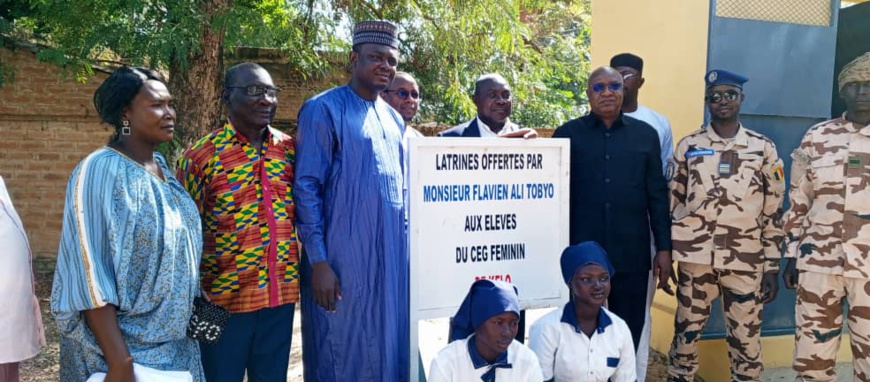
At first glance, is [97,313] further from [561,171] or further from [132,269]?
[561,171]

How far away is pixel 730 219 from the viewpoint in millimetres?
3795

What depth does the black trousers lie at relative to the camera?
369 centimetres

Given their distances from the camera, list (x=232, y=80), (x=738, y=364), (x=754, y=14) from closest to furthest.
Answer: (x=232, y=80), (x=738, y=364), (x=754, y=14)

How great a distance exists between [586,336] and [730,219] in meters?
1.32

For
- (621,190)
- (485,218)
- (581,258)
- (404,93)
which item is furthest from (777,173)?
(404,93)

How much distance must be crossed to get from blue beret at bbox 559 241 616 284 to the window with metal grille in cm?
253

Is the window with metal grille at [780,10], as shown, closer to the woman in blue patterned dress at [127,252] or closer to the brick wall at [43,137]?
the woman in blue patterned dress at [127,252]

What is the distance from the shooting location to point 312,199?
2854 millimetres

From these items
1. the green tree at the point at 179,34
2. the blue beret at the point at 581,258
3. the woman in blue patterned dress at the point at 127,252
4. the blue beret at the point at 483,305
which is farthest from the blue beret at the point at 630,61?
the woman in blue patterned dress at the point at 127,252

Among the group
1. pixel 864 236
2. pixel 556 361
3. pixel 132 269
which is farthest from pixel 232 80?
pixel 864 236

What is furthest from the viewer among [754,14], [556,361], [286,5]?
[286,5]

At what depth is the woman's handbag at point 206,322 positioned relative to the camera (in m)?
2.61

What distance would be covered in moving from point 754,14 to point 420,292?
340 cm

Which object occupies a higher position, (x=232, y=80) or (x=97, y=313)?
(x=232, y=80)
